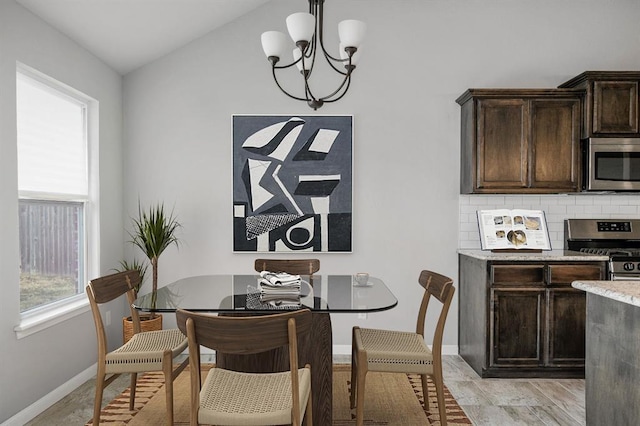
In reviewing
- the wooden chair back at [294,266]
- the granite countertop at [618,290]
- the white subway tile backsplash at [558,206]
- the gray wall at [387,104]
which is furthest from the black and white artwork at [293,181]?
the granite countertop at [618,290]

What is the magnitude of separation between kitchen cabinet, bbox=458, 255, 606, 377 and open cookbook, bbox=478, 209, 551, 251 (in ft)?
1.22

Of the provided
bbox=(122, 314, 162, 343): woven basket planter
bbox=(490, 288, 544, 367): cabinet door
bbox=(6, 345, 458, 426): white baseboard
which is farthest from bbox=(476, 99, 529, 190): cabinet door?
bbox=(6, 345, 458, 426): white baseboard

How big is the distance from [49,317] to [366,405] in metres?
2.12

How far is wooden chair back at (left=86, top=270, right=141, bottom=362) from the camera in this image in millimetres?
2668

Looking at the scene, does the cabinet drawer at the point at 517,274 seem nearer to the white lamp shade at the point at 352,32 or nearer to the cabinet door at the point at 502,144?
the cabinet door at the point at 502,144

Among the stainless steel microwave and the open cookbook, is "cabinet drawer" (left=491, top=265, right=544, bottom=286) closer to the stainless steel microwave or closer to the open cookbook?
the open cookbook

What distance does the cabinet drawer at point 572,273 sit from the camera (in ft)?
12.7

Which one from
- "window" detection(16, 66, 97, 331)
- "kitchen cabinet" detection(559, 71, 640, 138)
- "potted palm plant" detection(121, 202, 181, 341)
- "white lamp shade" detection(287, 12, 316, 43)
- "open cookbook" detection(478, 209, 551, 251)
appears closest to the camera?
"white lamp shade" detection(287, 12, 316, 43)

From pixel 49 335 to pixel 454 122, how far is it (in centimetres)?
355

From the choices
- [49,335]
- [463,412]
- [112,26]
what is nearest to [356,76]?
[112,26]

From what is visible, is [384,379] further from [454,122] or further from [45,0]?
[45,0]

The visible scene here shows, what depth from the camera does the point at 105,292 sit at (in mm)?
2785

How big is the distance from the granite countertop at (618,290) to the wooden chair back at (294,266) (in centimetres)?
174

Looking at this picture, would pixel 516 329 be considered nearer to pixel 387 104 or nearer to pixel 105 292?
pixel 387 104
